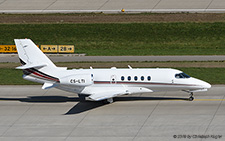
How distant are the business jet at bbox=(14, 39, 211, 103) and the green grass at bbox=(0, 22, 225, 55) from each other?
85.8ft

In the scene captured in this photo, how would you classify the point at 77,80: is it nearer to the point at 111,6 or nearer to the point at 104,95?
the point at 104,95

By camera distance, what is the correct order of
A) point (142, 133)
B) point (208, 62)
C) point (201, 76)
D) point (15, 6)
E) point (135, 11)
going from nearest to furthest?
point (142, 133) < point (201, 76) < point (208, 62) < point (135, 11) < point (15, 6)

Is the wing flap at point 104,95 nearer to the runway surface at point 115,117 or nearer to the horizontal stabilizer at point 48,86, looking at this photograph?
the runway surface at point 115,117

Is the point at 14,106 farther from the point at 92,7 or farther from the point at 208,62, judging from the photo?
the point at 92,7

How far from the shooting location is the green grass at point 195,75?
44656 millimetres

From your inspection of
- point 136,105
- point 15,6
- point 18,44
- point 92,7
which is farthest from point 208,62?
point 15,6

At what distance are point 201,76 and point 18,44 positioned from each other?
63.6ft

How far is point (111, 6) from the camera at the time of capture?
81250 mm

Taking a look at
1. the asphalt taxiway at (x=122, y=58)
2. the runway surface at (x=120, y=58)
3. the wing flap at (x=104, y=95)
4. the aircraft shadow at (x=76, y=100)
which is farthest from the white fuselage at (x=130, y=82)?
the runway surface at (x=120, y=58)

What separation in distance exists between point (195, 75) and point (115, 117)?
15.8m

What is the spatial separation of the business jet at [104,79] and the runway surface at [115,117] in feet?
4.14

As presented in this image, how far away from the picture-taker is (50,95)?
4044cm

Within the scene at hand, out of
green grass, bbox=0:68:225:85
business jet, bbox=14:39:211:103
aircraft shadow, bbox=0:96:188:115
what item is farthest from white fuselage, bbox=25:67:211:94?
green grass, bbox=0:68:225:85

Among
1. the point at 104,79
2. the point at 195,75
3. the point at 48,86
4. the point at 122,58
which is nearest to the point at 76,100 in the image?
the point at 48,86
